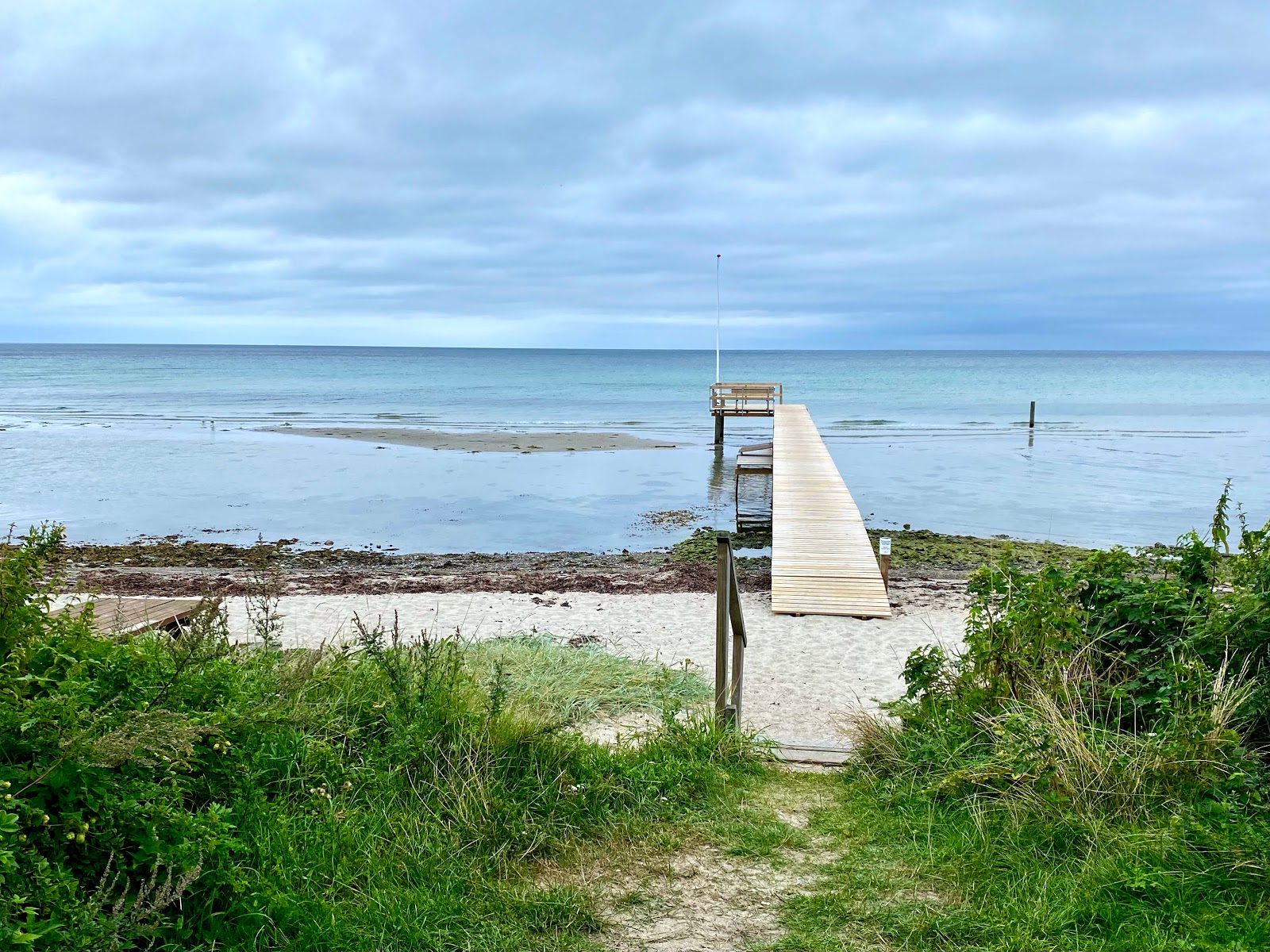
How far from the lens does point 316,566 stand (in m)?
15.5

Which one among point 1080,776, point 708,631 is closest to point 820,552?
point 708,631

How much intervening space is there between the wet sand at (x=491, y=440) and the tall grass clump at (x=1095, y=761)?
2841 centimetres

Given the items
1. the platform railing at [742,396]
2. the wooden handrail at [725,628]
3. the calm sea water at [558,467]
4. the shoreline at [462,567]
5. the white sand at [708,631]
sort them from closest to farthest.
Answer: the wooden handrail at [725,628] → the white sand at [708,631] → the shoreline at [462,567] → the calm sea water at [558,467] → the platform railing at [742,396]

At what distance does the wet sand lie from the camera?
33.8m

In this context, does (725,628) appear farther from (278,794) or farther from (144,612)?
(144,612)

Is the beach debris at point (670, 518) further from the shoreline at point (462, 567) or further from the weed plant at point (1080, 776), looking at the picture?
the weed plant at point (1080, 776)

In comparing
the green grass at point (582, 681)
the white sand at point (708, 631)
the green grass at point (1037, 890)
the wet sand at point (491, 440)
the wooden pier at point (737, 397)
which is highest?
the wooden pier at point (737, 397)

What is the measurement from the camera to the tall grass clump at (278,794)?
2.69 metres

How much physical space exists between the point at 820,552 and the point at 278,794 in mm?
9891

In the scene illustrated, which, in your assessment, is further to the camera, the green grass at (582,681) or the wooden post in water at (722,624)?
the green grass at (582,681)

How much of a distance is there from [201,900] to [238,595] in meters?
10.3

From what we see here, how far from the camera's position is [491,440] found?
3666cm

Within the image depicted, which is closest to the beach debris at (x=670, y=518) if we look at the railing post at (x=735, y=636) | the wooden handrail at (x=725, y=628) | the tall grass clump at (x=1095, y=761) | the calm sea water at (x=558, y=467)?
the calm sea water at (x=558, y=467)

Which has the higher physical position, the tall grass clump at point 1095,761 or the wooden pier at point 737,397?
the wooden pier at point 737,397
